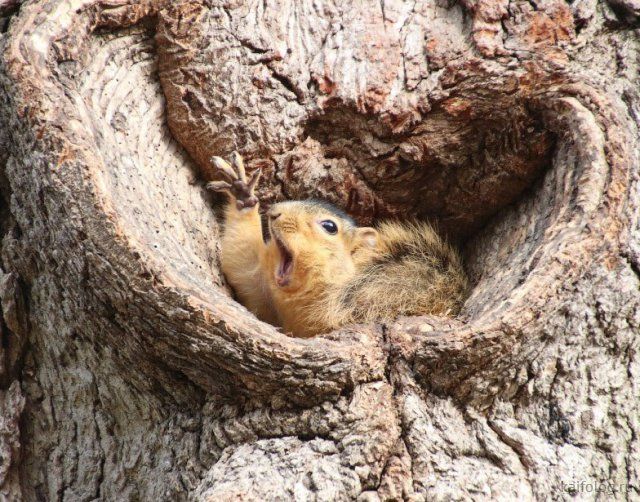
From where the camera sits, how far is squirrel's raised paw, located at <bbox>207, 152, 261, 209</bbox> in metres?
3.57

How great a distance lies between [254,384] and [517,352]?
86 cm

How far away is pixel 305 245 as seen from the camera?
390 cm

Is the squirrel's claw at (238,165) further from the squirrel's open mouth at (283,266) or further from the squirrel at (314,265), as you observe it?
the squirrel's open mouth at (283,266)

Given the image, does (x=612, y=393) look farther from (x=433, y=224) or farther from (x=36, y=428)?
(x=36, y=428)

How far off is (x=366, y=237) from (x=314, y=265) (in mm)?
404

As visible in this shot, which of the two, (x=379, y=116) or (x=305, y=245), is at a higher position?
(x=379, y=116)

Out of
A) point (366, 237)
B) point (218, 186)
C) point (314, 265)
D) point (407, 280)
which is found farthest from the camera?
point (366, 237)

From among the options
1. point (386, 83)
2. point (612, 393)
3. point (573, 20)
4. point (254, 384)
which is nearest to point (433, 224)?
point (386, 83)

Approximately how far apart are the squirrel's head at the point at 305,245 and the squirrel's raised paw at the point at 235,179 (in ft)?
0.53

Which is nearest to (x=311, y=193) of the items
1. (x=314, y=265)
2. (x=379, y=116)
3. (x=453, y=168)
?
(x=314, y=265)

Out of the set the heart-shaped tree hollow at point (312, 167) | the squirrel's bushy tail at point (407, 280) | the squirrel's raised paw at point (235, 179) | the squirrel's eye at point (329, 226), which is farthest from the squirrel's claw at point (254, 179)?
the squirrel's bushy tail at point (407, 280)

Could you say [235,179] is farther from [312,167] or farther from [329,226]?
[329,226]

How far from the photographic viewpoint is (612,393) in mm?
2721

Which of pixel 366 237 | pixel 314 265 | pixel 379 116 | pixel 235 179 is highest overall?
pixel 379 116
